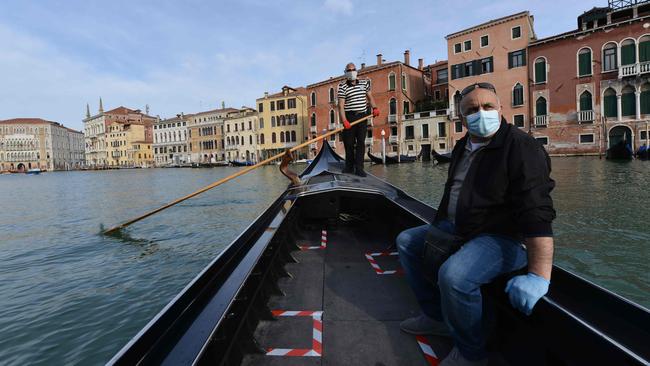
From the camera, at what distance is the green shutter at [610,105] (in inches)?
663

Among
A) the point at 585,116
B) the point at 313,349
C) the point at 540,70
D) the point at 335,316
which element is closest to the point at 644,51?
the point at 585,116

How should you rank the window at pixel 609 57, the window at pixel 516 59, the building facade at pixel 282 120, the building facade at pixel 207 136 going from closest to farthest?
the window at pixel 609 57 → the window at pixel 516 59 → the building facade at pixel 282 120 → the building facade at pixel 207 136

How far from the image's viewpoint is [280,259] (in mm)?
2199

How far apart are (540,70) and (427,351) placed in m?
20.9

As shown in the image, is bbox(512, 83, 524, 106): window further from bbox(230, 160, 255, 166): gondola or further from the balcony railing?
bbox(230, 160, 255, 166): gondola

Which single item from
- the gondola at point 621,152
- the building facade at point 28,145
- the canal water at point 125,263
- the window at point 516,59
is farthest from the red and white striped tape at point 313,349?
the building facade at point 28,145

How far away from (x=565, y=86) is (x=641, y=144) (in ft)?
13.2

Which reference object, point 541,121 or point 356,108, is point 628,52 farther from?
point 356,108

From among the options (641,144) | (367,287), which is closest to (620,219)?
(367,287)

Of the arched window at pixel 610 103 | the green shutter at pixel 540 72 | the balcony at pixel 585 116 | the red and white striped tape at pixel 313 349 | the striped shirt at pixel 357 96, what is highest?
the green shutter at pixel 540 72

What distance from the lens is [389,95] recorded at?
2430 cm

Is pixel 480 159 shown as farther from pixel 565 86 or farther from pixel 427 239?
pixel 565 86

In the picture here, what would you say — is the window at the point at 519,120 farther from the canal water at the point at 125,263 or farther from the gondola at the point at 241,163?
the gondola at the point at 241,163

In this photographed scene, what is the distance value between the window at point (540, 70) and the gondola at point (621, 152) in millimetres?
5737
